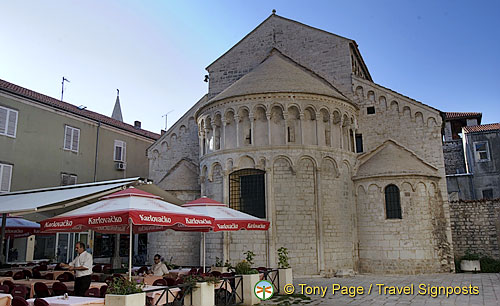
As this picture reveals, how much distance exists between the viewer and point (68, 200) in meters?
11.1

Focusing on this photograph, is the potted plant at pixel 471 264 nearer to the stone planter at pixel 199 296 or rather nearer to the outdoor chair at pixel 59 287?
the stone planter at pixel 199 296

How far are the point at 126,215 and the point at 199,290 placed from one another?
295cm

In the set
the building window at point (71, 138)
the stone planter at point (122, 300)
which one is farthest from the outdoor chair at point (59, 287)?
the building window at point (71, 138)

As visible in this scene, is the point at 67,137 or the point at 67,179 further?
the point at 67,137

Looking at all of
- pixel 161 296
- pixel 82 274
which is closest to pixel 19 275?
pixel 82 274

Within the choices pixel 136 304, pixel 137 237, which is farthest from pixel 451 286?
pixel 137 237

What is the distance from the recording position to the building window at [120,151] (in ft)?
98.5

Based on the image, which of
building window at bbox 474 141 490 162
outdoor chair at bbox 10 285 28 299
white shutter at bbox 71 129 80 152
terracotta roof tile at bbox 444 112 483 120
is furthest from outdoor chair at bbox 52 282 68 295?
terracotta roof tile at bbox 444 112 483 120

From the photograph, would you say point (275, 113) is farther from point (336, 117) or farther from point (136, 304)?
point (136, 304)

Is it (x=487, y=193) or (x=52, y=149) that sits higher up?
(x=52, y=149)

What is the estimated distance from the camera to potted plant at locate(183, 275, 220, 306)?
998 cm

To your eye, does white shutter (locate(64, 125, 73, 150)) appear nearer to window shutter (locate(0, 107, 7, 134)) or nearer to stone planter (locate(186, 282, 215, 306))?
window shutter (locate(0, 107, 7, 134))

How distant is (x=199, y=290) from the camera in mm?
10000

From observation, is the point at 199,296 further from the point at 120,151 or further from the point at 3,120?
the point at 120,151
